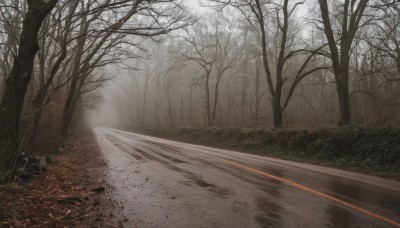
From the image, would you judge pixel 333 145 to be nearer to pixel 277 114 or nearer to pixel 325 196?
pixel 277 114

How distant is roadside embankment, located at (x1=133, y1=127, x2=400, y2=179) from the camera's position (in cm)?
1118

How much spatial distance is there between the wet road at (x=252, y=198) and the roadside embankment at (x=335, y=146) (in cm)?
305

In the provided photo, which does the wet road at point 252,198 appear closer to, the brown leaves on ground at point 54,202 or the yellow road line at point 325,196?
the yellow road line at point 325,196

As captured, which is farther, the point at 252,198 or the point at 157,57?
the point at 157,57

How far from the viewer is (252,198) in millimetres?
6125

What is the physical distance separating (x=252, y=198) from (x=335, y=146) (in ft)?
29.0

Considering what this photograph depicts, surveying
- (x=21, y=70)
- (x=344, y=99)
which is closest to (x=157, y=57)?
(x=344, y=99)

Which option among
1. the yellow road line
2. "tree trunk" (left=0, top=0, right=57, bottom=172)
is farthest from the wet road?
"tree trunk" (left=0, top=0, right=57, bottom=172)

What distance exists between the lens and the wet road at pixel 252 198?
4871 millimetres

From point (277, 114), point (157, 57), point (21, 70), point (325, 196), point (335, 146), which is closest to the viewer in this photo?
point (325, 196)

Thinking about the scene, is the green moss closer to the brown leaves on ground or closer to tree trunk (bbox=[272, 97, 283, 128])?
tree trunk (bbox=[272, 97, 283, 128])

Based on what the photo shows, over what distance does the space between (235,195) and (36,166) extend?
5367 millimetres

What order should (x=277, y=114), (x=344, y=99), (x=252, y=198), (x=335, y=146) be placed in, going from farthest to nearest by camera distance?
(x=277, y=114) < (x=344, y=99) < (x=335, y=146) < (x=252, y=198)

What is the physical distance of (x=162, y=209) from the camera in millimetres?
5496
